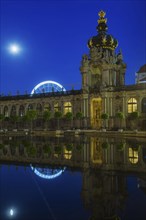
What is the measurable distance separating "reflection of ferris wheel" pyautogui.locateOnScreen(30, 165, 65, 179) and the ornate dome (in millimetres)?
54592

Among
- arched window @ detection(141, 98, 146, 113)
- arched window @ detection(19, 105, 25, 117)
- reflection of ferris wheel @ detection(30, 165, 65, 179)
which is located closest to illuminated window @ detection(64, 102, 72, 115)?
arched window @ detection(19, 105, 25, 117)

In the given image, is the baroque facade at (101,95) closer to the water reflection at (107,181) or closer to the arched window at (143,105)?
the arched window at (143,105)

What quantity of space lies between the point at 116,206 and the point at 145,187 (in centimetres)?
248

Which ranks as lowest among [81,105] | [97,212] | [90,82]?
[97,212]

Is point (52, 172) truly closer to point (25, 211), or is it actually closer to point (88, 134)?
point (25, 211)

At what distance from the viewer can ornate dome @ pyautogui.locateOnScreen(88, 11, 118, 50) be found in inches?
2603

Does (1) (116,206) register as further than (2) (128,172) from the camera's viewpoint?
No

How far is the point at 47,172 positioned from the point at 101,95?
4832 centimetres

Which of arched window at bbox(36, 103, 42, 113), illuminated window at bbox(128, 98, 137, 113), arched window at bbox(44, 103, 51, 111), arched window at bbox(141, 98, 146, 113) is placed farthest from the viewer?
arched window at bbox(36, 103, 42, 113)

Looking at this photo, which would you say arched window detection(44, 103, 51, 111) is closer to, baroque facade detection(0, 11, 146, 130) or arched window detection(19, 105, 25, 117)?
baroque facade detection(0, 11, 146, 130)

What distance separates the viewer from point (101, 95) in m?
61.0

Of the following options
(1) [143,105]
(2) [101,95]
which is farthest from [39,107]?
(1) [143,105]

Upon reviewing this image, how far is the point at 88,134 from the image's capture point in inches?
1934

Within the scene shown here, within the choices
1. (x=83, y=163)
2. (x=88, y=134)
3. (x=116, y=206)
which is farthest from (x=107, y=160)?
(x=88, y=134)
